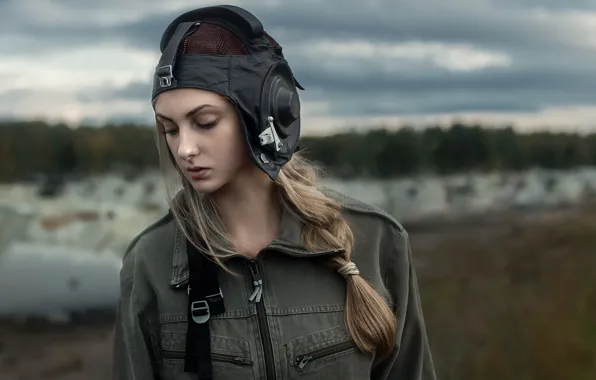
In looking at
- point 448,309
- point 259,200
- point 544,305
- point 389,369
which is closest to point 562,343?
point 544,305

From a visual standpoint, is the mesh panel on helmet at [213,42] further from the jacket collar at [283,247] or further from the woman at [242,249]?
the jacket collar at [283,247]

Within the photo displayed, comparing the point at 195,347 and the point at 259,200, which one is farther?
the point at 259,200

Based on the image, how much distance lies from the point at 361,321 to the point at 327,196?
330 millimetres

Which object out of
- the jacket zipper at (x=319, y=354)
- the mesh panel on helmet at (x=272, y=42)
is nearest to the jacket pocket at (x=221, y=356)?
the jacket zipper at (x=319, y=354)

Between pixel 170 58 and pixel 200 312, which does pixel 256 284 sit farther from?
pixel 170 58

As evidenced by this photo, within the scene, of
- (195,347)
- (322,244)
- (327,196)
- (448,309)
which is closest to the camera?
(195,347)

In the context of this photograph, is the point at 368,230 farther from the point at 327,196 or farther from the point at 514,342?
the point at 514,342

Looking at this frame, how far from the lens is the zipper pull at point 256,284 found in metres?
1.67

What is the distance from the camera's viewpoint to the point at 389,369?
1898mm

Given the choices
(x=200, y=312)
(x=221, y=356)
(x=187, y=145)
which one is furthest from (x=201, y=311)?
(x=187, y=145)

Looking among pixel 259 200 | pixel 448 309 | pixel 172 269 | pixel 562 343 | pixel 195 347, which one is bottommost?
pixel 562 343

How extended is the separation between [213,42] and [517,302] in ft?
12.4

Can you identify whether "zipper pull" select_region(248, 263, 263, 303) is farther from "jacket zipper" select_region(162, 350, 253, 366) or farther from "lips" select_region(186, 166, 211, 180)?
"lips" select_region(186, 166, 211, 180)

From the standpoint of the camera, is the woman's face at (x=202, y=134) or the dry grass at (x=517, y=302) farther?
the dry grass at (x=517, y=302)
